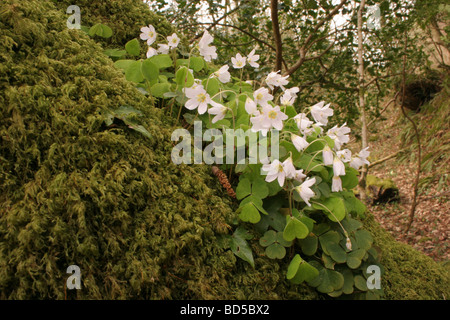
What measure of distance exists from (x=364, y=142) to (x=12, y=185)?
178 inches

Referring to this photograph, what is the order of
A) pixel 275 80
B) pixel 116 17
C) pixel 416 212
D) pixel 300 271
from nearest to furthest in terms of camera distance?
1. pixel 300 271
2. pixel 275 80
3. pixel 116 17
4. pixel 416 212

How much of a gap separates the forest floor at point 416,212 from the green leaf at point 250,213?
493 cm

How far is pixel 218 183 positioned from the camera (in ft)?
4.95

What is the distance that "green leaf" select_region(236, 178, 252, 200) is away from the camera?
1.40m

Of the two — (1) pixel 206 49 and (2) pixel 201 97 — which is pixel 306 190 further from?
(1) pixel 206 49

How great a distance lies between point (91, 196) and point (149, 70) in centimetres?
74

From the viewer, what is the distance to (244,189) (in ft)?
4.61

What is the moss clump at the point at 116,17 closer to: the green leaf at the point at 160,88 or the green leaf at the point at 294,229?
the green leaf at the point at 160,88

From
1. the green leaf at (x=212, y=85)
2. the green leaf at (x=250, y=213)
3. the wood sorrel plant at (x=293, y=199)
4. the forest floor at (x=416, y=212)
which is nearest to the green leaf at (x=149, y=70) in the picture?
the wood sorrel plant at (x=293, y=199)

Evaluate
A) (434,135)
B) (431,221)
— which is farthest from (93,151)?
(434,135)

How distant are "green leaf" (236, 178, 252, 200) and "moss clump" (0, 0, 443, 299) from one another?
0.28ft

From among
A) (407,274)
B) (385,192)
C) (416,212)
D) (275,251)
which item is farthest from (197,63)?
(385,192)

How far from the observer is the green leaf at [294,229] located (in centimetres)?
124

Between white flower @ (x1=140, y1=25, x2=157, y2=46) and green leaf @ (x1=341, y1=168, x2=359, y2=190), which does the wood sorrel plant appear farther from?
white flower @ (x1=140, y1=25, x2=157, y2=46)
